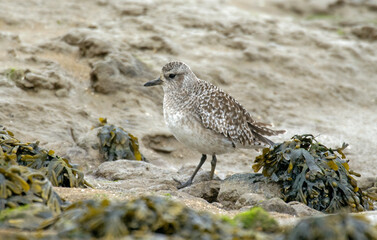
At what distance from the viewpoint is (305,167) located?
6422 millimetres

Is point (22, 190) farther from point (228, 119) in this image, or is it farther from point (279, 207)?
point (228, 119)

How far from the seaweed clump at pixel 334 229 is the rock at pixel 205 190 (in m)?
2.97

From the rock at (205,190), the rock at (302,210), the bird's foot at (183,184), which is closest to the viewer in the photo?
the rock at (302,210)

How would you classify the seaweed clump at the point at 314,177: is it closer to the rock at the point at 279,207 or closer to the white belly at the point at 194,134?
the white belly at the point at 194,134

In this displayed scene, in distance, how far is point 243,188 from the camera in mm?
6402

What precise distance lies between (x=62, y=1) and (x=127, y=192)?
6.99 m

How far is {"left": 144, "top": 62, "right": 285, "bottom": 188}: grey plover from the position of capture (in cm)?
711

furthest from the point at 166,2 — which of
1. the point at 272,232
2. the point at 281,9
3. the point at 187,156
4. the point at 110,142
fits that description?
the point at 272,232

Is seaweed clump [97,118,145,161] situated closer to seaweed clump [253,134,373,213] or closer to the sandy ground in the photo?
the sandy ground

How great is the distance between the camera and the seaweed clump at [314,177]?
6312mm

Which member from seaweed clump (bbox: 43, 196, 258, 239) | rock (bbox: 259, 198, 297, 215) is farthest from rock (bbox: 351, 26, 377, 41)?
seaweed clump (bbox: 43, 196, 258, 239)

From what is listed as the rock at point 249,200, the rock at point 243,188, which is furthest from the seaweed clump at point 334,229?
the rock at point 243,188

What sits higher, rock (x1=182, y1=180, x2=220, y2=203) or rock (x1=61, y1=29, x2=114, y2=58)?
rock (x1=61, y1=29, x2=114, y2=58)

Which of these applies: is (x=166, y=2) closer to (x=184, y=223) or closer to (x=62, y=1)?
(x=62, y=1)
